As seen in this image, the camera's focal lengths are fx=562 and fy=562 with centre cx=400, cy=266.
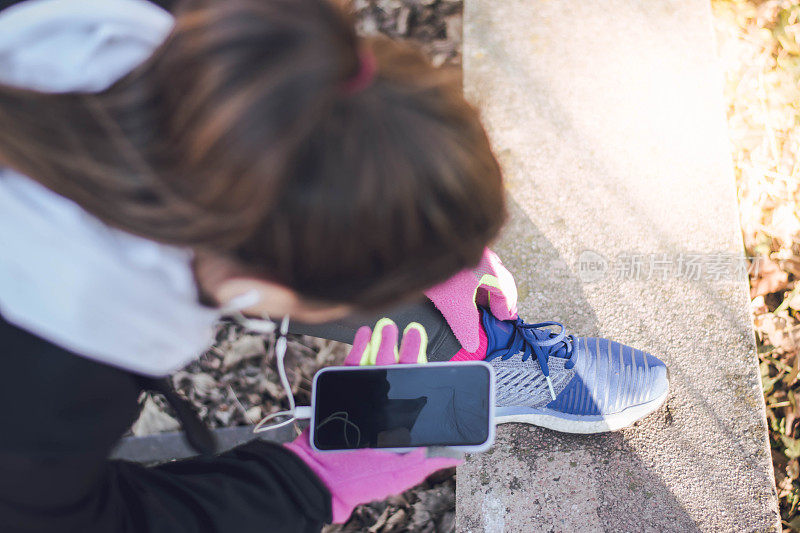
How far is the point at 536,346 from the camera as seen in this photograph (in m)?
1.66

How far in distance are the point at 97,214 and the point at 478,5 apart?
223 cm

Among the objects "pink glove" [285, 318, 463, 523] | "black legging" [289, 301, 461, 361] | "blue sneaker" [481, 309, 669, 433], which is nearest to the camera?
"pink glove" [285, 318, 463, 523]

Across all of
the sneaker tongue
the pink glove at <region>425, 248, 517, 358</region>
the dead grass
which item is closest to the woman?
the pink glove at <region>425, 248, 517, 358</region>

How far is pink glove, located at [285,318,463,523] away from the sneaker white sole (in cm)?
37

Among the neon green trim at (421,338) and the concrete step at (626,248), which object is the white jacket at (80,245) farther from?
the concrete step at (626,248)

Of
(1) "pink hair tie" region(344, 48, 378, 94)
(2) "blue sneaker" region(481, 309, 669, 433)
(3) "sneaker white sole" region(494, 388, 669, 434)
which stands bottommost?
(3) "sneaker white sole" region(494, 388, 669, 434)

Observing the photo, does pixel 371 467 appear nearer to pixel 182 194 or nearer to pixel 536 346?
pixel 536 346

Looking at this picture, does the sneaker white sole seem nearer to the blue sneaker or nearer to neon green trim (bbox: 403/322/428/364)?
the blue sneaker

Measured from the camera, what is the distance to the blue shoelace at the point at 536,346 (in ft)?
5.45

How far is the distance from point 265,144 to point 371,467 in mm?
980

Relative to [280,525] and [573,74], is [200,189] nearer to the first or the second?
[280,525]

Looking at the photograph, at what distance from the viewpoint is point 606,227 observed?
6.67 feet

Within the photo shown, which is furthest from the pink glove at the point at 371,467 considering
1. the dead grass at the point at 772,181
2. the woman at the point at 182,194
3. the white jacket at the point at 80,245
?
the dead grass at the point at 772,181

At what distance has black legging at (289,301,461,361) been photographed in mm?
1563
